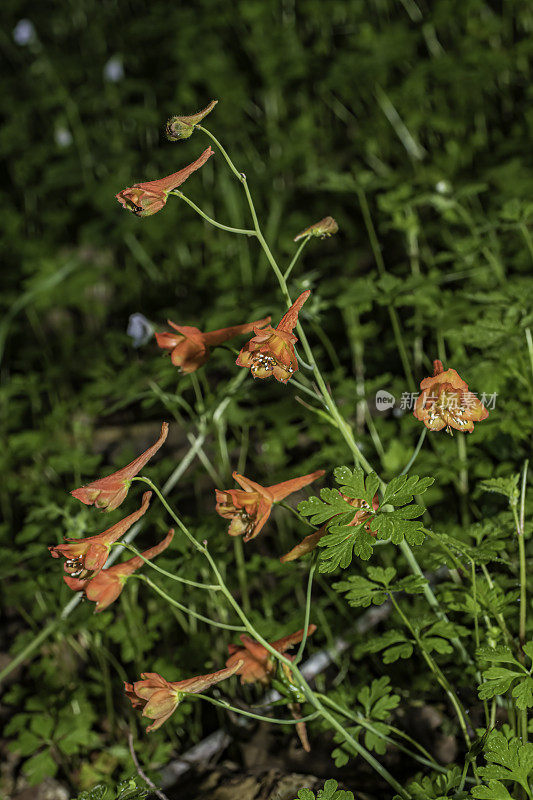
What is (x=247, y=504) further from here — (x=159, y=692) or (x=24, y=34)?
(x=24, y=34)

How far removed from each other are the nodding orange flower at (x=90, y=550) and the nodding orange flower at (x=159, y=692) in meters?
0.20

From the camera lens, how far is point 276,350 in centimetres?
110

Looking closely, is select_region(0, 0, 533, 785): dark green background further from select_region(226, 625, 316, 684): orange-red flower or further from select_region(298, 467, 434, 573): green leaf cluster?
select_region(298, 467, 434, 573): green leaf cluster

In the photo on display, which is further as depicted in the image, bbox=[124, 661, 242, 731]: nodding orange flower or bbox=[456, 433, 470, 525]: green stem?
bbox=[456, 433, 470, 525]: green stem

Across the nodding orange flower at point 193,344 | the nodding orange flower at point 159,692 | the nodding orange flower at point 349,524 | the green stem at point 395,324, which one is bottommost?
the green stem at point 395,324

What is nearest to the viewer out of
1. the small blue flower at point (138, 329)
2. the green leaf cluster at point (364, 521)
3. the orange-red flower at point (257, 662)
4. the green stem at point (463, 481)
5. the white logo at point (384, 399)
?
the green leaf cluster at point (364, 521)

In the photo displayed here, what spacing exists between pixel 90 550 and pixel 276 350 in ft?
1.47

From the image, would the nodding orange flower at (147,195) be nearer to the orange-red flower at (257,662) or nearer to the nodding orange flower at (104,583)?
the nodding orange flower at (104,583)

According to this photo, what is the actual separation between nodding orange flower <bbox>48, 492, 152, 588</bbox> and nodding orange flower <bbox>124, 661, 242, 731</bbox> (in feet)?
0.65

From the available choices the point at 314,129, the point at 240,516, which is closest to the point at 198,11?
the point at 314,129

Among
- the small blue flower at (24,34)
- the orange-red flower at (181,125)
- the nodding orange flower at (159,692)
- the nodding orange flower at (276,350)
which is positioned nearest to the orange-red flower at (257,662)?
the nodding orange flower at (159,692)

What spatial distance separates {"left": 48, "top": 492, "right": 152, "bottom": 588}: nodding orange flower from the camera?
3.55 feet

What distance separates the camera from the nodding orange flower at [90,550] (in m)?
1.08

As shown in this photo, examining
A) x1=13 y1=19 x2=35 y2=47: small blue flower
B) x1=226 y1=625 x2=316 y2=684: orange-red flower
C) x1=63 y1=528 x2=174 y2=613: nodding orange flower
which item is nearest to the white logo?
x1=226 y1=625 x2=316 y2=684: orange-red flower
